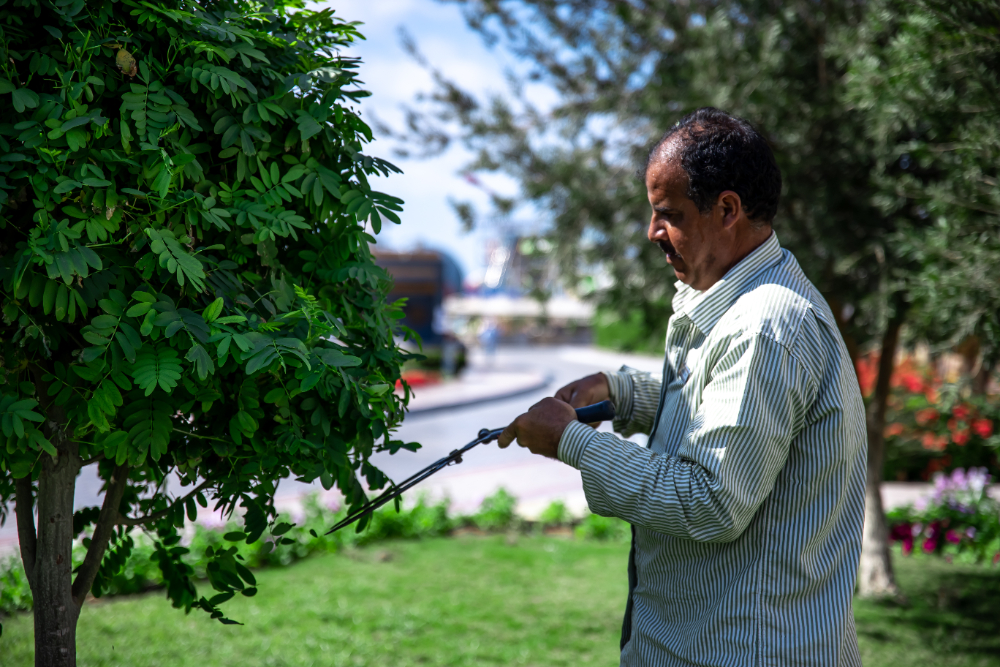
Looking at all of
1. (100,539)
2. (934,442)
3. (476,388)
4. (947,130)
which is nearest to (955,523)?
(934,442)

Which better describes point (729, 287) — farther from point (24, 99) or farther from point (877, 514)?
point (877, 514)

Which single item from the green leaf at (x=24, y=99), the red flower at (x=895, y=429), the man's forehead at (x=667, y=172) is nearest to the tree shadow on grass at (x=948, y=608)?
the red flower at (x=895, y=429)

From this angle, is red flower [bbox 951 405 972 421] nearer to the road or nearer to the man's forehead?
the road

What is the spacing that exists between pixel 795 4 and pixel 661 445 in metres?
3.13

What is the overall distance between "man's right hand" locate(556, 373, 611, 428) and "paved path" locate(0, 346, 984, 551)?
804mm

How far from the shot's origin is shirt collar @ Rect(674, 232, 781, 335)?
5.45 ft

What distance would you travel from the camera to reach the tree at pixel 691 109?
3.79 meters

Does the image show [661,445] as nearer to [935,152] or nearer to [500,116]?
[935,152]

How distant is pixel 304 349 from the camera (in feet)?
5.13

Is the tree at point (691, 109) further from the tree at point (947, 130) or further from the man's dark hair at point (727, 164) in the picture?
the man's dark hair at point (727, 164)

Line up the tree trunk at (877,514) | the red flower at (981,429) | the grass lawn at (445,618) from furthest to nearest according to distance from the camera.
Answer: the red flower at (981,429) < the tree trunk at (877,514) < the grass lawn at (445,618)

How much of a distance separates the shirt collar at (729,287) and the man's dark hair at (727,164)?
8 cm

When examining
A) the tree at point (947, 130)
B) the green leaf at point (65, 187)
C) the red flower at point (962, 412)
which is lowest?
the red flower at point (962, 412)

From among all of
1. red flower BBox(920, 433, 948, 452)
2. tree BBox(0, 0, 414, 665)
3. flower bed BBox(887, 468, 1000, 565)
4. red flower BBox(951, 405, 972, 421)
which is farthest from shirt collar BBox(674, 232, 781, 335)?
red flower BBox(920, 433, 948, 452)
